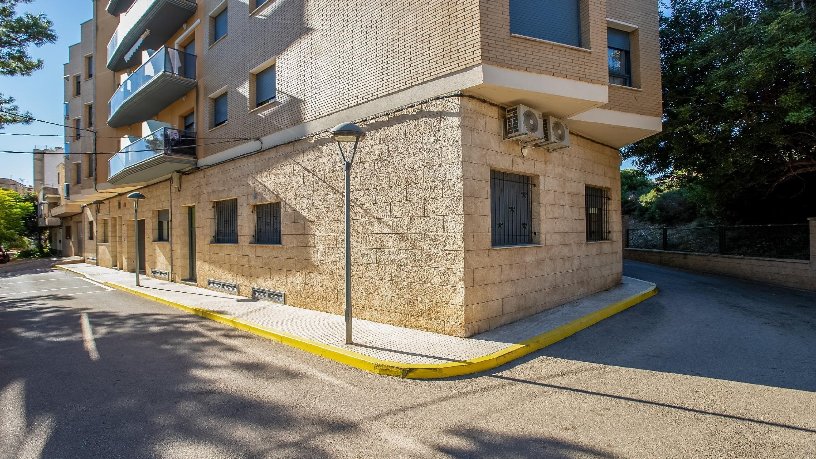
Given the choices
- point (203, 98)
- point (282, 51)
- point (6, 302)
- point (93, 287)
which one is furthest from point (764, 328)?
point (93, 287)

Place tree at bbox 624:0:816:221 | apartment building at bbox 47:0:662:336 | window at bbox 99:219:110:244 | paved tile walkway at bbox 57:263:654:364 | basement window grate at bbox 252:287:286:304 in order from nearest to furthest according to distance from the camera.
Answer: paved tile walkway at bbox 57:263:654:364, apartment building at bbox 47:0:662:336, tree at bbox 624:0:816:221, basement window grate at bbox 252:287:286:304, window at bbox 99:219:110:244

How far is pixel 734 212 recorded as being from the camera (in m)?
14.3

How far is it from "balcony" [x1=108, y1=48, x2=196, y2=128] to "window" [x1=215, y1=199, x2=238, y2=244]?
4.53m

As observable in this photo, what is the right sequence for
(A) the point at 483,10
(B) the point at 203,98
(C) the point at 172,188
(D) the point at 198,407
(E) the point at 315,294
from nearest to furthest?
(D) the point at 198,407 → (A) the point at 483,10 → (E) the point at 315,294 → (B) the point at 203,98 → (C) the point at 172,188

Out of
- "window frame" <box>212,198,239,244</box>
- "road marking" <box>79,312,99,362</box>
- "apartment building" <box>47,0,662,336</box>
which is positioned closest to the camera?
"road marking" <box>79,312,99,362</box>

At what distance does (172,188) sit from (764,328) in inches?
630

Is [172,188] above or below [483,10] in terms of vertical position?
below

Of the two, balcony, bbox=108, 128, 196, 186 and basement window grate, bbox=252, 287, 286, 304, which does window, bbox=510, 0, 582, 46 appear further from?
balcony, bbox=108, 128, 196, 186

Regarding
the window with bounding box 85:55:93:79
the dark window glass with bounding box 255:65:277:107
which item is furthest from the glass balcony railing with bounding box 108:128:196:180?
→ the window with bounding box 85:55:93:79

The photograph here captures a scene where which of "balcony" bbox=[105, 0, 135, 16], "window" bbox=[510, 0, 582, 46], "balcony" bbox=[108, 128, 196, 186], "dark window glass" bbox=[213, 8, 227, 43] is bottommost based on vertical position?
"balcony" bbox=[108, 128, 196, 186]

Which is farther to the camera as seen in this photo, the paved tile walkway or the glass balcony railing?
the glass balcony railing

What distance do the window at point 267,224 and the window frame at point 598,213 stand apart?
7317 mm

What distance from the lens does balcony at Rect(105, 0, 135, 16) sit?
766 inches

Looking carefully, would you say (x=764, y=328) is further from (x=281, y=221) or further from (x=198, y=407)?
(x=281, y=221)
